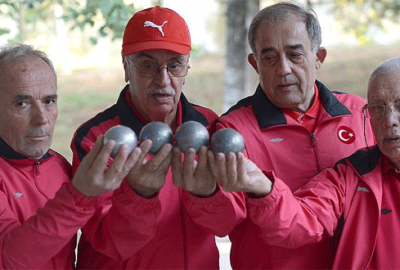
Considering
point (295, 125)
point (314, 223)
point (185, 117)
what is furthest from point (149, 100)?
point (314, 223)

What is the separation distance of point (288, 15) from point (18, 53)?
1.47 meters

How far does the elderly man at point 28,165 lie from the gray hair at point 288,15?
3.89 feet

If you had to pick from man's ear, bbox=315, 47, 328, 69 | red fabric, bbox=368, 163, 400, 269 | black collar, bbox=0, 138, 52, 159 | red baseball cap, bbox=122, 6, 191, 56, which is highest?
red baseball cap, bbox=122, 6, 191, 56

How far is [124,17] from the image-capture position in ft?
17.5

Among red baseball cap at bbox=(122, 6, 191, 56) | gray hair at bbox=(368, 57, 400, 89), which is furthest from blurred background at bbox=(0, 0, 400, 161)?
gray hair at bbox=(368, 57, 400, 89)

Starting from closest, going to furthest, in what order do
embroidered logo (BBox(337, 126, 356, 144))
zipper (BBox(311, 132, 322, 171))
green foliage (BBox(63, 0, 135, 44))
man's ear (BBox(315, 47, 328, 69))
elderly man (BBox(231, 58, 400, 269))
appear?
elderly man (BBox(231, 58, 400, 269)), zipper (BBox(311, 132, 322, 171)), embroidered logo (BBox(337, 126, 356, 144)), man's ear (BBox(315, 47, 328, 69)), green foliage (BBox(63, 0, 135, 44))

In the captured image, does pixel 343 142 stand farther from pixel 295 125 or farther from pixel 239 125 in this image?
pixel 239 125

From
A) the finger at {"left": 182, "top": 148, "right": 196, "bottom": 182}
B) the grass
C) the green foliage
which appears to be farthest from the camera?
the grass

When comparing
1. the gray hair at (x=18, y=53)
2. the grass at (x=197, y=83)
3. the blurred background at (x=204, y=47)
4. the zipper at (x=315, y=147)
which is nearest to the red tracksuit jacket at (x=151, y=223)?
the gray hair at (x=18, y=53)

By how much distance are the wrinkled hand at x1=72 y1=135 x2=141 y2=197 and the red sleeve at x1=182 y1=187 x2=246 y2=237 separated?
18.1 inches

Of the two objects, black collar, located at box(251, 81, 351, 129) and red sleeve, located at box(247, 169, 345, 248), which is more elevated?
black collar, located at box(251, 81, 351, 129)

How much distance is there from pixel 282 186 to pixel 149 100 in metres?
0.87

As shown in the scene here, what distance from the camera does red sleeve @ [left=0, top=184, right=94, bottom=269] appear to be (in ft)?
7.78

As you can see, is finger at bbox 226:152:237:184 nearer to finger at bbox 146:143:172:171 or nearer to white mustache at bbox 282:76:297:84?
finger at bbox 146:143:172:171
